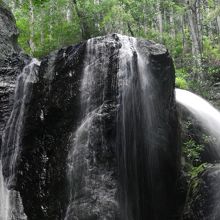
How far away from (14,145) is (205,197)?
560 centimetres

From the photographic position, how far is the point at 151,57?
35.2 feet

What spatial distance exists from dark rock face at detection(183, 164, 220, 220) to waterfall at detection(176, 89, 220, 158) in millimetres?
3648

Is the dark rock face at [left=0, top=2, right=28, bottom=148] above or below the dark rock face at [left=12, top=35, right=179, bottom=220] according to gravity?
above

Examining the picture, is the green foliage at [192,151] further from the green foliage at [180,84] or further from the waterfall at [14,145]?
the green foliage at [180,84]

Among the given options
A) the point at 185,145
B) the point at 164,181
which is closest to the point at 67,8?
the point at 185,145

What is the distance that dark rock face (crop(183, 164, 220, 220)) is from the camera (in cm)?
884

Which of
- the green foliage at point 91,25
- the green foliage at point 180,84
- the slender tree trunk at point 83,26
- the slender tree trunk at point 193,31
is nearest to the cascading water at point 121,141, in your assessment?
the green foliage at point 180,84

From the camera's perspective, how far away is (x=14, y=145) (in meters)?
11.6

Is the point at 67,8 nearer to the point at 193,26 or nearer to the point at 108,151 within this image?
the point at 193,26

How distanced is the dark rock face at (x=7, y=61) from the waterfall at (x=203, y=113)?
226 inches

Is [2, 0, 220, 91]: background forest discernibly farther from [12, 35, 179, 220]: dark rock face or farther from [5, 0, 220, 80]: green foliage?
[12, 35, 179, 220]: dark rock face

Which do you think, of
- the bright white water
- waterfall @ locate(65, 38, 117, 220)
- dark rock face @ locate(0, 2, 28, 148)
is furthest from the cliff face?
the bright white water

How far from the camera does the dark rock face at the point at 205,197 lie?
8.84m

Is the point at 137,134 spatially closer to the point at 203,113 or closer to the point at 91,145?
the point at 91,145
